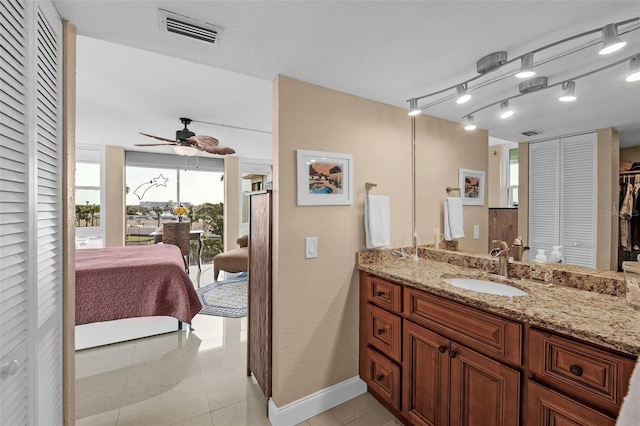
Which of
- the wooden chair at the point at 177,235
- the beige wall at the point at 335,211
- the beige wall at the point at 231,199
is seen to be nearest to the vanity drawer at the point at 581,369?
the beige wall at the point at 335,211

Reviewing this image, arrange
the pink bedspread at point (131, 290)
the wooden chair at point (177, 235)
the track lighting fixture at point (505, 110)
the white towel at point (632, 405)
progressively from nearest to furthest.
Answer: the white towel at point (632, 405), the track lighting fixture at point (505, 110), the pink bedspread at point (131, 290), the wooden chair at point (177, 235)

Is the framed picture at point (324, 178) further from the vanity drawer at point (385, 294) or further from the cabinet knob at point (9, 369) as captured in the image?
the cabinet knob at point (9, 369)

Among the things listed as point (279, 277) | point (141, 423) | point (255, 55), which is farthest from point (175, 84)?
point (141, 423)

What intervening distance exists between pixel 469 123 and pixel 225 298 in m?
3.72

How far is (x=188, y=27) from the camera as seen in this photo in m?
1.34

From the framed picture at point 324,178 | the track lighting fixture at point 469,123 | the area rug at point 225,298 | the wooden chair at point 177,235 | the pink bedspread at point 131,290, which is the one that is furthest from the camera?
the wooden chair at point 177,235

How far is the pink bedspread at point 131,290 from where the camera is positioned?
2.52 m

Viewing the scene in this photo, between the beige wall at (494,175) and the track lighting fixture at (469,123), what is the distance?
24cm

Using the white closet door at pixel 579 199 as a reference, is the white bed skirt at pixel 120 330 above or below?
below

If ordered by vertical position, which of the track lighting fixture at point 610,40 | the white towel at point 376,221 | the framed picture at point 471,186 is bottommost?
the white towel at point 376,221

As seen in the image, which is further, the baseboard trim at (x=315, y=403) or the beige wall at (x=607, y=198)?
the baseboard trim at (x=315, y=403)

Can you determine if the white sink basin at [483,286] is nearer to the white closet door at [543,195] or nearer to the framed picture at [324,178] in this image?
the white closet door at [543,195]

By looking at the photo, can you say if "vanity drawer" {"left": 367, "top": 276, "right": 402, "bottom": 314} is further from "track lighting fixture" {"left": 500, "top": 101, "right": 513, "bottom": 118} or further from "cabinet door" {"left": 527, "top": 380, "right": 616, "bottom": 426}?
"track lighting fixture" {"left": 500, "top": 101, "right": 513, "bottom": 118}

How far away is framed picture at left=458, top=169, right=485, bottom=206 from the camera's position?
197 centimetres
